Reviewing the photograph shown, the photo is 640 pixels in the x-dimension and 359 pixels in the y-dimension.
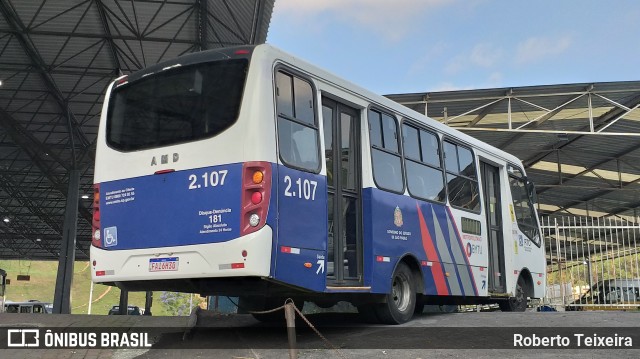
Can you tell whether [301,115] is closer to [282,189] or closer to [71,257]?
[282,189]

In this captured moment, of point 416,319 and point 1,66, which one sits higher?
point 1,66

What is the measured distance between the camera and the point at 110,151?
737 centimetres

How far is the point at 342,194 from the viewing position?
7457 millimetres

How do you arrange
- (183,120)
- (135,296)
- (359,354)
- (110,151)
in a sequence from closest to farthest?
(359,354) < (183,120) < (110,151) < (135,296)

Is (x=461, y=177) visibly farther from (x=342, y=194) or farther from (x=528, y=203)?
(x=342, y=194)

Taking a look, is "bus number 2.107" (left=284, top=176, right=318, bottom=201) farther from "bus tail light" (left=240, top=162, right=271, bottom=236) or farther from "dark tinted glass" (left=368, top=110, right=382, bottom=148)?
"dark tinted glass" (left=368, top=110, right=382, bottom=148)

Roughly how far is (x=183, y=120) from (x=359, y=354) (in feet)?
10.3

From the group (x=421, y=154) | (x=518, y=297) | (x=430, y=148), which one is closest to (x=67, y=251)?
(x=518, y=297)

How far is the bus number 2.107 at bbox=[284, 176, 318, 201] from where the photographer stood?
638cm

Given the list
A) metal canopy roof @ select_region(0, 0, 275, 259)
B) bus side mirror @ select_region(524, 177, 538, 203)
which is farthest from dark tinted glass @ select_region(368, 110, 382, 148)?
metal canopy roof @ select_region(0, 0, 275, 259)

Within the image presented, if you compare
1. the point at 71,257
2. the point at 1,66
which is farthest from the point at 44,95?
the point at 71,257

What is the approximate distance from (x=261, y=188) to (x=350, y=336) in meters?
2.29

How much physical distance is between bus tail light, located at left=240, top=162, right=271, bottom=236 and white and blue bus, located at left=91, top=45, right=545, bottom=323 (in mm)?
11

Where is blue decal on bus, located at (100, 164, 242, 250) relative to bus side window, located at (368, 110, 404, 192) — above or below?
below
